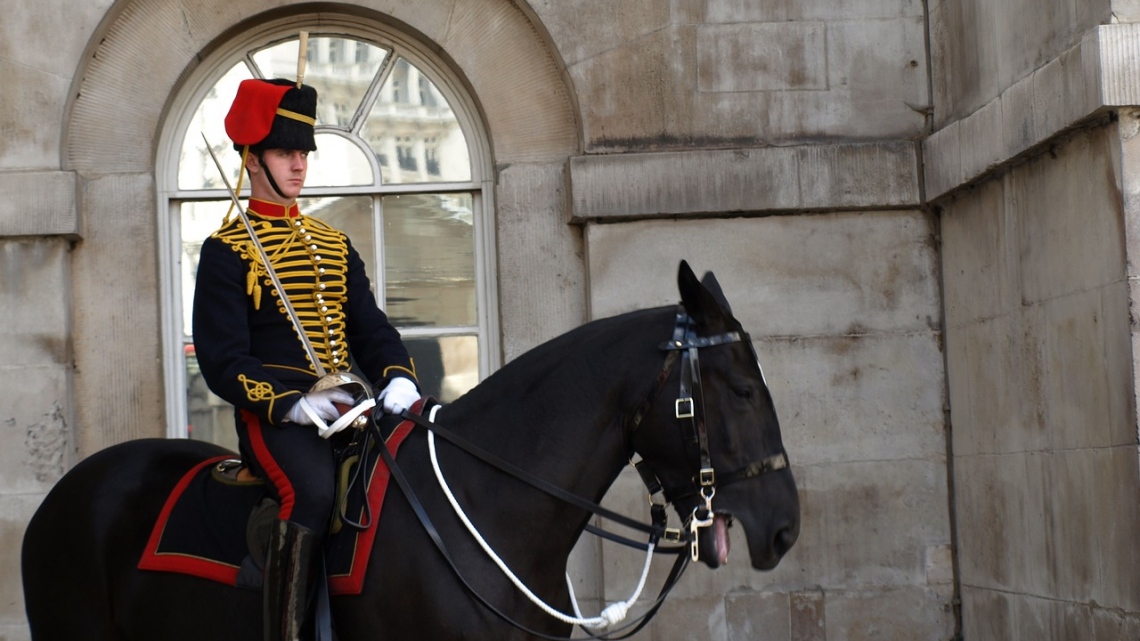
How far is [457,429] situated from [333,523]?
0.46 meters

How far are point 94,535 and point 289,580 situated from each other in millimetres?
1224

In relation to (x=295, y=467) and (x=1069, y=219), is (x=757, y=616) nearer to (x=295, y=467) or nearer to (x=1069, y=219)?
(x=1069, y=219)

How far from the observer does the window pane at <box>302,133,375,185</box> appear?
7598 millimetres

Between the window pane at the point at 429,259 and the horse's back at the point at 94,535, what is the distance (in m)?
2.60

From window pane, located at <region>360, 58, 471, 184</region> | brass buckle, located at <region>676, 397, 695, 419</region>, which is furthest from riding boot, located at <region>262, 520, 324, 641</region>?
window pane, located at <region>360, 58, 471, 184</region>

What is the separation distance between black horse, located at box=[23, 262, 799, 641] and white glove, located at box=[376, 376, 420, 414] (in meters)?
0.12

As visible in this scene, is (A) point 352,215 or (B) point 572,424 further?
(A) point 352,215

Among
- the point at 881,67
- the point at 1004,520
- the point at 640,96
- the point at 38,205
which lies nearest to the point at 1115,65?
the point at 881,67

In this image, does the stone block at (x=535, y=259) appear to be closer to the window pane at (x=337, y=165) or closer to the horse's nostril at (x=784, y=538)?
the window pane at (x=337, y=165)

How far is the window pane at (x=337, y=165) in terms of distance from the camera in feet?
24.9

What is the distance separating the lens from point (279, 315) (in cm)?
447

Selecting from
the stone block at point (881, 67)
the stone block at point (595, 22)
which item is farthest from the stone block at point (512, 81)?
the stone block at point (881, 67)

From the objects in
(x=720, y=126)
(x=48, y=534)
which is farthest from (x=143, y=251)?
(x=720, y=126)

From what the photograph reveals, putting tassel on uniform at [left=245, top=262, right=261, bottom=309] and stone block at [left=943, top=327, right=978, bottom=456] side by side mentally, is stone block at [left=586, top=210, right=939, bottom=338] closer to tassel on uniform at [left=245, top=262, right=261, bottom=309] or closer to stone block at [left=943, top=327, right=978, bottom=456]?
stone block at [left=943, top=327, right=978, bottom=456]
